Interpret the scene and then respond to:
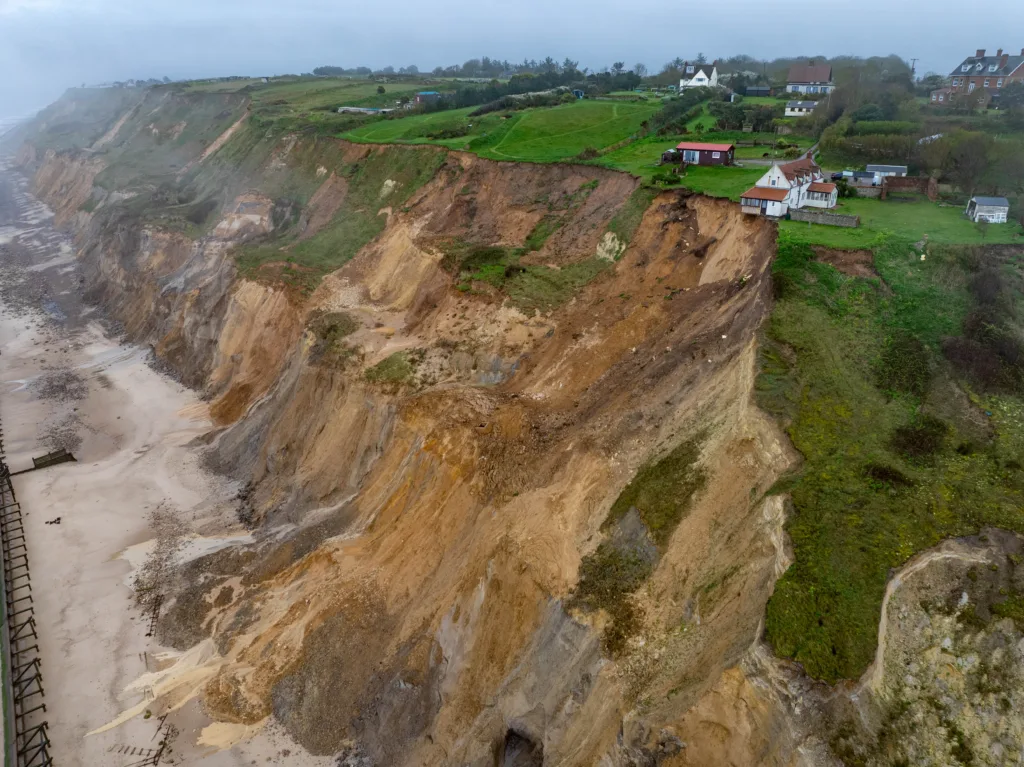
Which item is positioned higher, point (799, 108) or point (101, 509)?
point (799, 108)

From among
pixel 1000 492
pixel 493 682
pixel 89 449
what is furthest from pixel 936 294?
pixel 89 449

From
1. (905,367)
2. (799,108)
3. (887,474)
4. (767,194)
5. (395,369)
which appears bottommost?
(395,369)

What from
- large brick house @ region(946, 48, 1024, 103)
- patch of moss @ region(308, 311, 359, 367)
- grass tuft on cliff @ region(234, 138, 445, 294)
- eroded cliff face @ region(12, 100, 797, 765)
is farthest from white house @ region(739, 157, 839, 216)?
large brick house @ region(946, 48, 1024, 103)

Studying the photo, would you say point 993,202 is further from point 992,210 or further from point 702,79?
point 702,79

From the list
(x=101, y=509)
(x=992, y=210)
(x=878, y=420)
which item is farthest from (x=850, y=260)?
(x=101, y=509)

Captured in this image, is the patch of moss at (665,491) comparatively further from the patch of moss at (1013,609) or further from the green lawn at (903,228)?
the green lawn at (903,228)

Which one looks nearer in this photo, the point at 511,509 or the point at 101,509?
the point at 511,509

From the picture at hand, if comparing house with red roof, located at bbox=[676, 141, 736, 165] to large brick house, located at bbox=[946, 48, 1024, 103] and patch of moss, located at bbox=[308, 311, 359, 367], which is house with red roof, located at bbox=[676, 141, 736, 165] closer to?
patch of moss, located at bbox=[308, 311, 359, 367]
